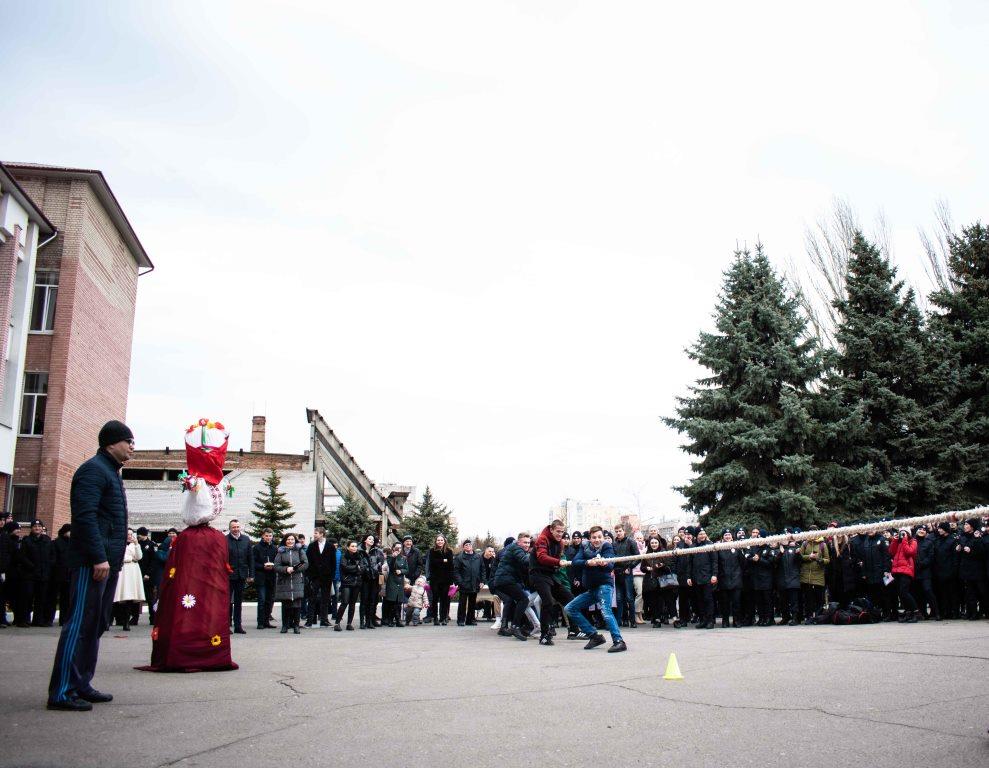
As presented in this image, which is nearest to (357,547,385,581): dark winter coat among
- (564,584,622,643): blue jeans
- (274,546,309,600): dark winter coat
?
(274,546,309,600): dark winter coat

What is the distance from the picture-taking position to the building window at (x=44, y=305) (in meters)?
30.0

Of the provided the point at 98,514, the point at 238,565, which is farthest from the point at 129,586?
the point at 98,514

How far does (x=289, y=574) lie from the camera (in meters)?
17.7

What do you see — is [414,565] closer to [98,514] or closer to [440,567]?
[440,567]

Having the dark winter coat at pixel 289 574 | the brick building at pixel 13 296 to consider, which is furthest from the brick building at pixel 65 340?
the dark winter coat at pixel 289 574

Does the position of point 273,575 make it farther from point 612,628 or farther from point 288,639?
point 612,628

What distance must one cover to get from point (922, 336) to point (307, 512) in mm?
33891

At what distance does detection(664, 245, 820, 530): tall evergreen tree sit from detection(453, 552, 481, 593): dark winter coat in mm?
8375

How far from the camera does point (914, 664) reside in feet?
30.7

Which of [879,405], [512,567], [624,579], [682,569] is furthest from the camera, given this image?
[879,405]

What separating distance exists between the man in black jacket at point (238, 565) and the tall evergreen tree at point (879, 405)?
1651 cm

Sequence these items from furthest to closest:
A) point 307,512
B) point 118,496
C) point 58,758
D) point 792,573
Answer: point 307,512
point 792,573
point 118,496
point 58,758

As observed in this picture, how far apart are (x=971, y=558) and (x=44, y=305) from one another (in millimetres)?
29286

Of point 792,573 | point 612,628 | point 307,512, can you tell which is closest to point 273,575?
point 612,628
